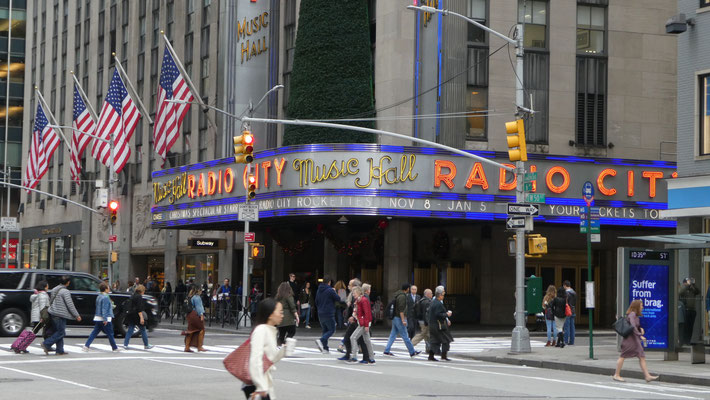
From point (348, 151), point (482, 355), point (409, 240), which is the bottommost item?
point (482, 355)

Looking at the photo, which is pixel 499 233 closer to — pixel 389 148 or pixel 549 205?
pixel 549 205

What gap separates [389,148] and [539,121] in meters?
7.63

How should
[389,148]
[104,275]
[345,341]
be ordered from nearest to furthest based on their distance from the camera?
[345,341], [389,148], [104,275]

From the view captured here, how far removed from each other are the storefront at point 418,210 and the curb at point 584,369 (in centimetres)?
1161

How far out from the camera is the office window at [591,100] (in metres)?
44.2

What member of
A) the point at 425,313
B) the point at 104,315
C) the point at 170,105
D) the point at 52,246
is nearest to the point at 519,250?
the point at 425,313

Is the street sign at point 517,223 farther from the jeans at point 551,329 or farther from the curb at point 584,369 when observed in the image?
the jeans at point 551,329

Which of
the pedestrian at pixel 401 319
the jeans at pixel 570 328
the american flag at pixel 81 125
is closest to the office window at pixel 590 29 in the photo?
the jeans at pixel 570 328

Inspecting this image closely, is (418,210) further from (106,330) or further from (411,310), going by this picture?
(106,330)

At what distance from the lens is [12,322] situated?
32500 mm

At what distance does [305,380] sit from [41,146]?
41.5 meters

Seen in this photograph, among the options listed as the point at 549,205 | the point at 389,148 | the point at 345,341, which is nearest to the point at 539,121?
the point at 549,205

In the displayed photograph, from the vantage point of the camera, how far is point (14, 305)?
1284 inches

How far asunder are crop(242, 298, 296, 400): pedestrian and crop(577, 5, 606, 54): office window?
3490cm
